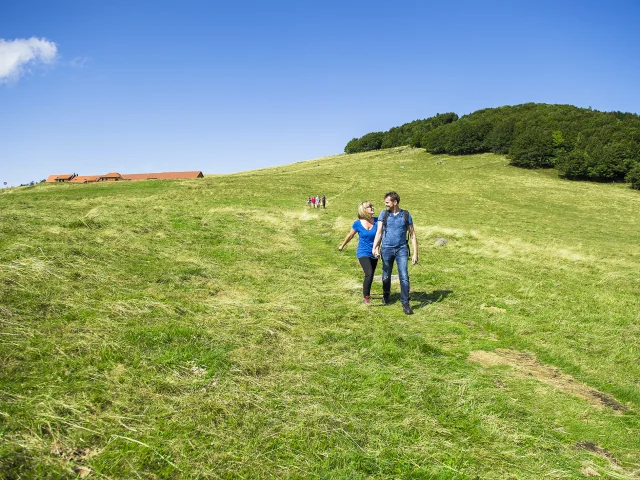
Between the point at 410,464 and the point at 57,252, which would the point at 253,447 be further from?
the point at 57,252

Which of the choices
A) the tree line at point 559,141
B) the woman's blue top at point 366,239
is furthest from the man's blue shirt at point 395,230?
the tree line at point 559,141

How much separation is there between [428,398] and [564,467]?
1429 mm

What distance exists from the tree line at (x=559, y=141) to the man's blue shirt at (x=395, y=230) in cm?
7040

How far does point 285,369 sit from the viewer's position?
468cm

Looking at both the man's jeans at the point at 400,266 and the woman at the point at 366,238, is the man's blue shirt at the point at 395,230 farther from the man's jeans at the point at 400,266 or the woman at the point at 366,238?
the woman at the point at 366,238

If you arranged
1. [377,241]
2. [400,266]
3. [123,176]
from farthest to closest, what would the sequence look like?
[123,176]
[377,241]
[400,266]

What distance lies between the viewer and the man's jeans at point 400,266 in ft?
26.7

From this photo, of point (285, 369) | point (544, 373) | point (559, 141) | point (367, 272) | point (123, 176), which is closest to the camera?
point (285, 369)

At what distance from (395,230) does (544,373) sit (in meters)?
4.04

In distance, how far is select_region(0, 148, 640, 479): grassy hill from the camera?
3.20 m

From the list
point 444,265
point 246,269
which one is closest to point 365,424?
point 246,269

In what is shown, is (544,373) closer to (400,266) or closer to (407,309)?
(407,309)

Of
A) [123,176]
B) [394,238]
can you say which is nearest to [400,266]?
[394,238]

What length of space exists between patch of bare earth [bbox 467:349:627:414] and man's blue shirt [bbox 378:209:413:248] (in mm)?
3001
